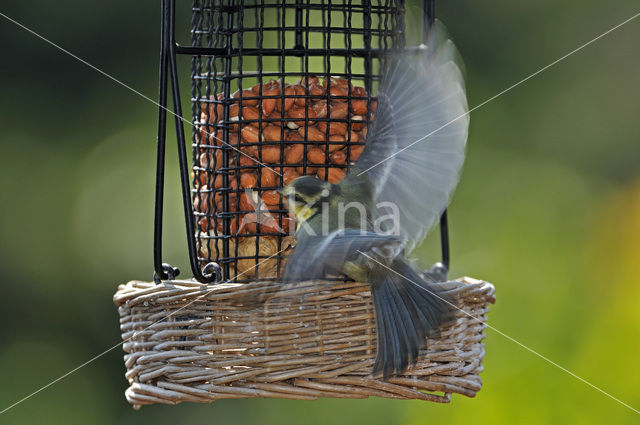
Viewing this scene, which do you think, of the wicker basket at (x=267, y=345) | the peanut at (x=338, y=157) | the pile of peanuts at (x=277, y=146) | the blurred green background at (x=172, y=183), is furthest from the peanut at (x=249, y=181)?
the blurred green background at (x=172, y=183)

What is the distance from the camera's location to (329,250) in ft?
6.66

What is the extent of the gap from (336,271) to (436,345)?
0.29m

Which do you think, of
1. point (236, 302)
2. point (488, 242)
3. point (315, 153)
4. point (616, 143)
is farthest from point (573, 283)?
point (236, 302)

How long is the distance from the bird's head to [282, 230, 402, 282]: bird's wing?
14 cm

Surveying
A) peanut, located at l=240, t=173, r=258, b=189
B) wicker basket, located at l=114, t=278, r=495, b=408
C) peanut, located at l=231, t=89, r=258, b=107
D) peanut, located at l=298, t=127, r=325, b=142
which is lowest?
wicker basket, located at l=114, t=278, r=495, b=408

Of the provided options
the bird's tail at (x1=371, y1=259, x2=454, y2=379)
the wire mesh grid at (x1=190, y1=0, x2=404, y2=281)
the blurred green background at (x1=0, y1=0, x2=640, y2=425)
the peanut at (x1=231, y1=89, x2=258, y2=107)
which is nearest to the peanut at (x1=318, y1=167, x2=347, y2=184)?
the wire mesh grid at (x1=190, y1=0, x2=404, y2=281)

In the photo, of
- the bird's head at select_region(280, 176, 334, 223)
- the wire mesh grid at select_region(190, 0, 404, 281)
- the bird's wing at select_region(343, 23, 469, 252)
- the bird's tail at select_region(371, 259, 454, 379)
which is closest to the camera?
the bird's tail at select_region(371, 259, 454, 379)

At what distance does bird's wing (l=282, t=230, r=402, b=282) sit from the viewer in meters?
2.02

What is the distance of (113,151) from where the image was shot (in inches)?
177

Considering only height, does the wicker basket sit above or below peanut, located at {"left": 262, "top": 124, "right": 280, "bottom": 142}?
below

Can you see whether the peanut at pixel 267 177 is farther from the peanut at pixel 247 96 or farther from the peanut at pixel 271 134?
the peanut at pixel 247 96

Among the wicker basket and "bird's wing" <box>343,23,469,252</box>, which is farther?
"bird's wing" <box>343,23,469,252</box>

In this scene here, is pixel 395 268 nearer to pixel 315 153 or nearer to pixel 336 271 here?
pixel 336 271

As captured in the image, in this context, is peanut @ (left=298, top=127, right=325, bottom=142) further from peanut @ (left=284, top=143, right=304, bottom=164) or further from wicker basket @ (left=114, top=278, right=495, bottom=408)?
wicker basket @ (left=114, top=278, right=495, bottom=408)
